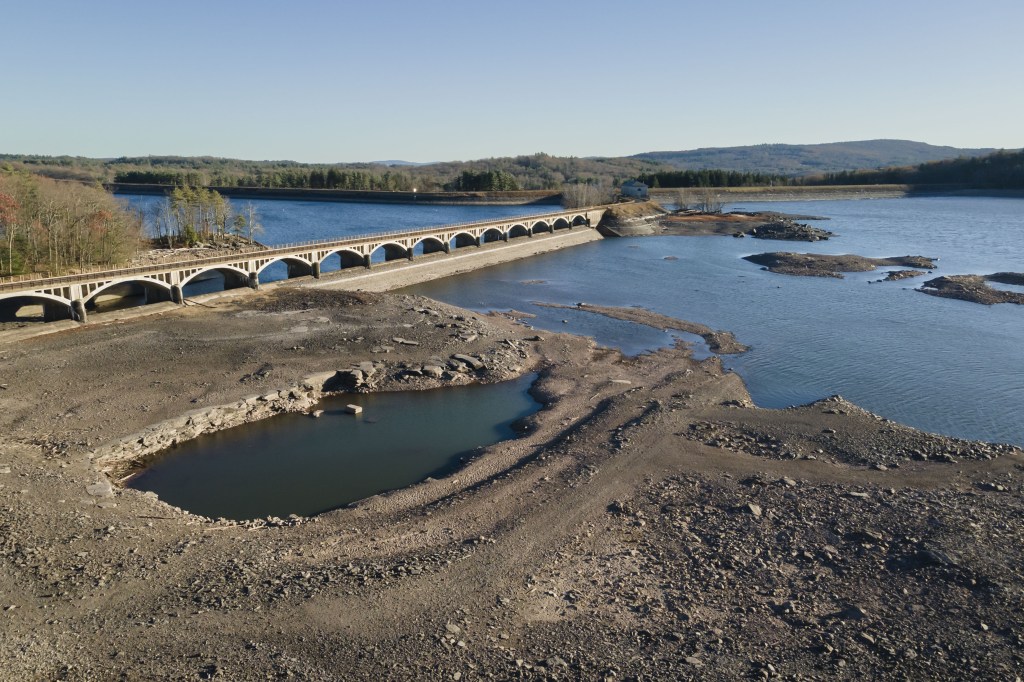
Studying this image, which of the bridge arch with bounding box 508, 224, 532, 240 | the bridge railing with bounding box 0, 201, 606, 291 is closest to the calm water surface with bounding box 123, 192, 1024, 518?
the bridge arch with bounding box 508, 224, 532, 240

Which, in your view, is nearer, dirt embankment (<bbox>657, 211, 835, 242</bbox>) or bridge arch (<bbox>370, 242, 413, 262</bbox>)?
bridge arch (<bbox>370, 242, 413, 262</bbox>)

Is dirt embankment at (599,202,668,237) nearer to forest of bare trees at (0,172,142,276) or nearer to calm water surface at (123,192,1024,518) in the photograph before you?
calm water surface at (123,192,1024,518)

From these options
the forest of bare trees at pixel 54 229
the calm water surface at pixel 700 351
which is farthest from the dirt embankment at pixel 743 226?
the forest of bare trees at pixel 54 229

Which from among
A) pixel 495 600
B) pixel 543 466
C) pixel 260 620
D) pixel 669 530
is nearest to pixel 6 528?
pixel 260 620

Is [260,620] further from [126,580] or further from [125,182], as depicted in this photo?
[125,182]

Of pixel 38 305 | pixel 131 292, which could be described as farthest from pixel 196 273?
pixel 38 305

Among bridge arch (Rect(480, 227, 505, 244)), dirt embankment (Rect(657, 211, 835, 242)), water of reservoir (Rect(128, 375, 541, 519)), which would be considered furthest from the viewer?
dirt embankment (Rect(657, 211, 835, 242))

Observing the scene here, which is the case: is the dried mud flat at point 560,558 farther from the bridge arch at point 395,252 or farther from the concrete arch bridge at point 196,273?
the bridge arch at point 395,252
